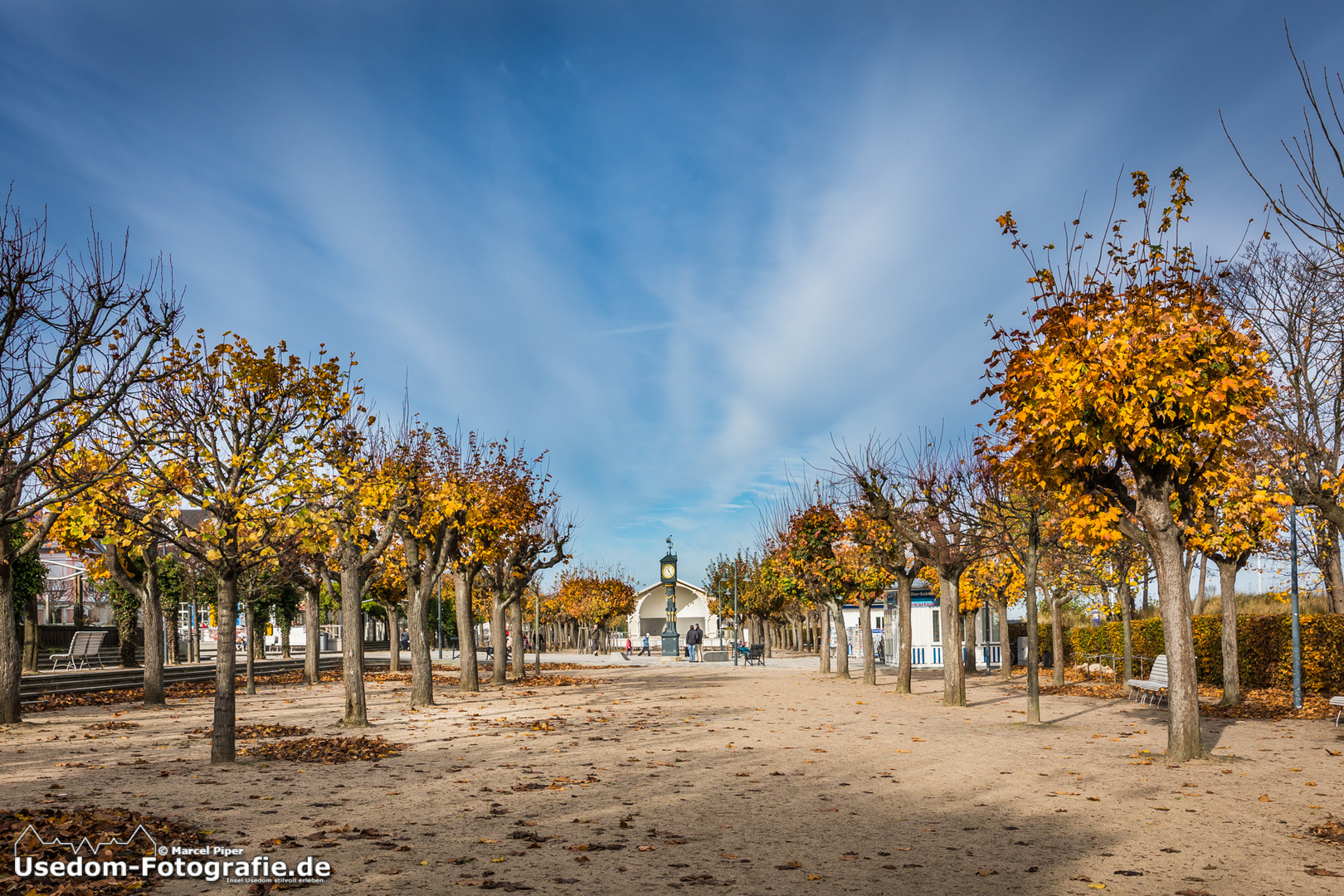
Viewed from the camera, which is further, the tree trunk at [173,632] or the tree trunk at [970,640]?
the tree trunk at [173,632]

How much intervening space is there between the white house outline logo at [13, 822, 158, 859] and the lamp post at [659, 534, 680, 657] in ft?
132

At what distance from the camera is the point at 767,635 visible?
61125 mm

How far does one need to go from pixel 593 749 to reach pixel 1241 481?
1016 centimetres

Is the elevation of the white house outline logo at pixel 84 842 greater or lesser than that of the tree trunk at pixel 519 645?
greater

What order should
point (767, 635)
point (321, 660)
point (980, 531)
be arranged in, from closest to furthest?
point (980, 531) < point (321, 660) < point (767, 635)

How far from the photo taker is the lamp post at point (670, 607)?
154ft

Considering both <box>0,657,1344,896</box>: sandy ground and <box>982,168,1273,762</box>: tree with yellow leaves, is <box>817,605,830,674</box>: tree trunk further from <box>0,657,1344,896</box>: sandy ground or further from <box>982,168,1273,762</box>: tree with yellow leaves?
<box>982,168,1273,762</box>: tree with yellow leaves

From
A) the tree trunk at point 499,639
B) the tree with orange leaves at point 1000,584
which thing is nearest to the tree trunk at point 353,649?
the tree trunk at point 499,639

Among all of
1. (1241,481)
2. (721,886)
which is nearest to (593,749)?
(721,886)

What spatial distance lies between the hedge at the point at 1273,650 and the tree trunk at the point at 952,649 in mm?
3992

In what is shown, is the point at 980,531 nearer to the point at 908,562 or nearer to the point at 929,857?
the point at 908,562

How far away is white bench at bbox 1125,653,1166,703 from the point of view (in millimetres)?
16594

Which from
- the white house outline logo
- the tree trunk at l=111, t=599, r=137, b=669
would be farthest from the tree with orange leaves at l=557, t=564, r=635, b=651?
the white house outline logo

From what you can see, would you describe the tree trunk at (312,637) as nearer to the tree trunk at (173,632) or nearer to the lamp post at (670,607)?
the tree trunk at (173,632)
